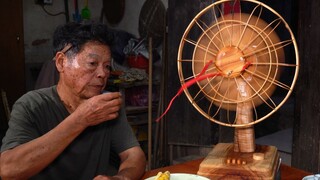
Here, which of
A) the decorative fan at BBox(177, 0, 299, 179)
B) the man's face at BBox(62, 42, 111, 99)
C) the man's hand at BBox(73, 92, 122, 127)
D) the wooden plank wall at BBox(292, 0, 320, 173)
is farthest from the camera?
the wooden plank wall at BBox(292, 0, 320, 173)

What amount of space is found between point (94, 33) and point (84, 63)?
16 cm

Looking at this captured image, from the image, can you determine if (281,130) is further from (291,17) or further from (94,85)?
(94,85)

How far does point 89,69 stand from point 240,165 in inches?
30.8

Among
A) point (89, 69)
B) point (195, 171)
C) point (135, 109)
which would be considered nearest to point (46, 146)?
point (89, 69)

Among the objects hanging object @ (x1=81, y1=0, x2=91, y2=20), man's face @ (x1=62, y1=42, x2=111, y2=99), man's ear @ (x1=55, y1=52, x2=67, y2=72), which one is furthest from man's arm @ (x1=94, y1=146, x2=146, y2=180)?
hanging object @ (x1=81, y1=0, x2=91, y2=20)

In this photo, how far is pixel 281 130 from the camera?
5.52 metres

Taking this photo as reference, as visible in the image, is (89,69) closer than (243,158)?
No

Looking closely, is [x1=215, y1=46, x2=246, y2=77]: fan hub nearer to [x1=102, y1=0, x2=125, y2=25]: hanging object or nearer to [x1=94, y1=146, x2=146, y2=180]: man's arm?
[x1=94, y1=146, x2=146, y2=180]: man's arm

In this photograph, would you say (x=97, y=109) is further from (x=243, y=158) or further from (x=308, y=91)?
(x=308, y=91)

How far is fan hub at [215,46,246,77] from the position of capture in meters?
1.55

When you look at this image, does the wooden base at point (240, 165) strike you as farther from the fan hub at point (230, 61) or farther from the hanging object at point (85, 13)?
the hanging object at point (85, 13)

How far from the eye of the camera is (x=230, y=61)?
156 centimetres

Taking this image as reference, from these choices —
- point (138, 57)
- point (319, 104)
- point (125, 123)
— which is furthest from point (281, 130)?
point (125, 123)

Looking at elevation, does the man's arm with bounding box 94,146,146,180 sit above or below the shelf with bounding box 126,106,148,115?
above
